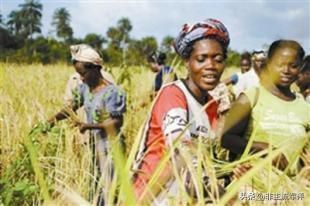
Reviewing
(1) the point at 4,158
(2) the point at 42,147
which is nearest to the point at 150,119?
(2) the point at 42,147

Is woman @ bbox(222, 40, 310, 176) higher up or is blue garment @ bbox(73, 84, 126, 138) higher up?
woman @ bbox(222, 40, 310, 176)

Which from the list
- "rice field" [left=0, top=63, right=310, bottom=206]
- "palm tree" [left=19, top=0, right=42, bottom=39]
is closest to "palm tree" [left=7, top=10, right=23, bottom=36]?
"palm tree" [left=19, top=0, right=42, bottom=39]

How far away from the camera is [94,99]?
347 cm

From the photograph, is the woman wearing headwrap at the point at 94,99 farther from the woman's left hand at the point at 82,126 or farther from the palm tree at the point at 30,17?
the palm tree at the point at 30,17

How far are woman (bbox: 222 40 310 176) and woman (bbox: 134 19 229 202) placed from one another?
13cm

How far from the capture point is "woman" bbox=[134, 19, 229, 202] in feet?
5.32

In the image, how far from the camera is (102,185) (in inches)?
54.5

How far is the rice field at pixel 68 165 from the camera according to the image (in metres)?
0.94

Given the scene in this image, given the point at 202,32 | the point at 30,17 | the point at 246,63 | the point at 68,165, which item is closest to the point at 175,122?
the point at 202,32

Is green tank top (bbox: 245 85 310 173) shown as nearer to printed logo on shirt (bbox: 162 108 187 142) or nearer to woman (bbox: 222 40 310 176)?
woman (bbox: 222 40 310 176)

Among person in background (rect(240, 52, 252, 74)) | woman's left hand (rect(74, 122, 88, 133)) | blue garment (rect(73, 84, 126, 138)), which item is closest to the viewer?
woman's left hand (rect(74, 122, 88, 133))

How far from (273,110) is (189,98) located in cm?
45

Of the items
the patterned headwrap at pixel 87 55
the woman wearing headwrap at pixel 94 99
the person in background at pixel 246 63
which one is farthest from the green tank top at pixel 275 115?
the person in background at pixel 246 63

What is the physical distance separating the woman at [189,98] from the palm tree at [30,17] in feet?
134
